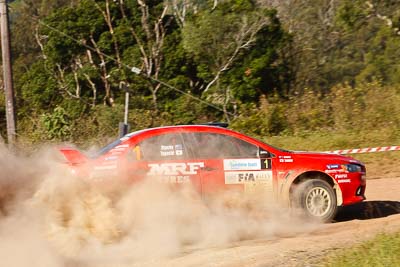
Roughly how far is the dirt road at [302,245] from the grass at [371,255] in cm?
30

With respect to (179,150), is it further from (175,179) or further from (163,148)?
(175,179)

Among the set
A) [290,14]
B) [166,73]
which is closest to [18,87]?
[166,73]

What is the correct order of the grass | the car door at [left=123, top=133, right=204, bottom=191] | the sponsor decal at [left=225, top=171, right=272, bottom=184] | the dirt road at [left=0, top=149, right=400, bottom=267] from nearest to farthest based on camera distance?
the grass, the dirt road at [left=0, top=149, right=400, bottom=267], the car door at [left=123, top=133, right=204, bottom=191], the sponsor decal at [left=225, top=171, right=272, bottom=184]

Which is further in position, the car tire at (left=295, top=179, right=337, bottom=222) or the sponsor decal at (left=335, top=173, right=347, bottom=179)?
the sponsor decal at (left=335, top=173, right=347, bottom=179)

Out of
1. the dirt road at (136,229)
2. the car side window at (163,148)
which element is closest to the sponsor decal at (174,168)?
the car side window at (163,148)

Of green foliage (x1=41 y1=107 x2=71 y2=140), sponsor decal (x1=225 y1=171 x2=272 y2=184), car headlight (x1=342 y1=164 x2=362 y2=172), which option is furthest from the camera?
green foliage (x1=41 y1=107 x2=71 y2=140)

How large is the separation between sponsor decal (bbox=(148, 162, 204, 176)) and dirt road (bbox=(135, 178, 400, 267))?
120 centimetres

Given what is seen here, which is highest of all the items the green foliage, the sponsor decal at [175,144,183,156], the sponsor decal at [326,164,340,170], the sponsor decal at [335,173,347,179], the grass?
the green foliage

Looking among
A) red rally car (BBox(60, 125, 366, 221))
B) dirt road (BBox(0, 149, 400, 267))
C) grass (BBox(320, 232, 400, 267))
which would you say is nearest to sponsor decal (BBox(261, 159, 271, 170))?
red rally car (BBox(60, 125, 366, 221))

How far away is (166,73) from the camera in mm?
33188

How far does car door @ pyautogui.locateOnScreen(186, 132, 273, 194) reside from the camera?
9273 millimetres

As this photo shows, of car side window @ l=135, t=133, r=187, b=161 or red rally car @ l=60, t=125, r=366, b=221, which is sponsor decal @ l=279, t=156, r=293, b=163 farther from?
car side window @ l=135, t=133, r=187, b=161

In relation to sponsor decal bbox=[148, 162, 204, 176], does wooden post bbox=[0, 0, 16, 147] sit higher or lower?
higher

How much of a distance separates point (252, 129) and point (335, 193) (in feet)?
45.3
